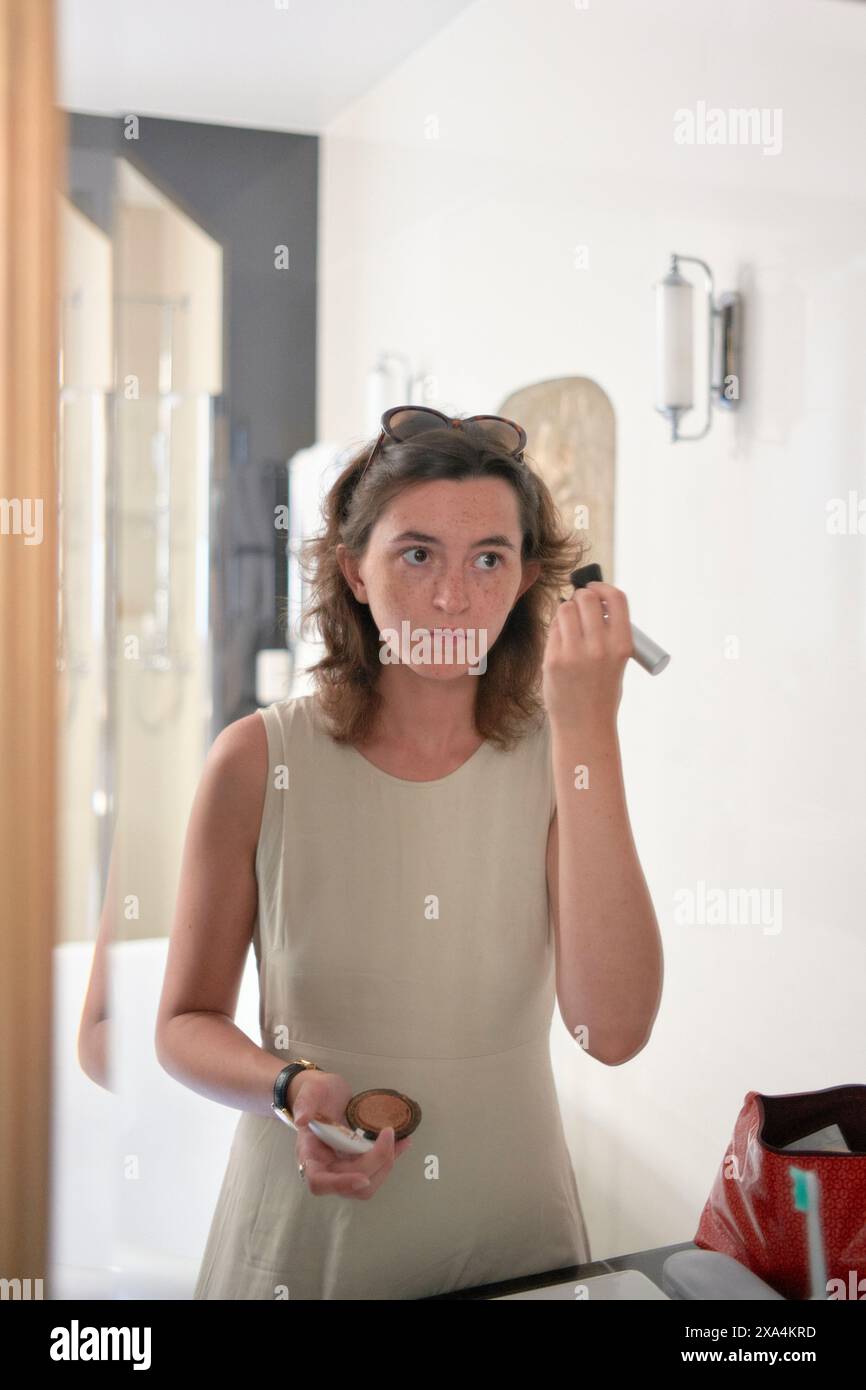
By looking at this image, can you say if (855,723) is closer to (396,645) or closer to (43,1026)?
(396,645)

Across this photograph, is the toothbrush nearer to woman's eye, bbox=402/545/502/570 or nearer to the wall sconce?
A: woman's eye, bbox=402/545/502/570

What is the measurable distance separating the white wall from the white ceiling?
0.10 ft

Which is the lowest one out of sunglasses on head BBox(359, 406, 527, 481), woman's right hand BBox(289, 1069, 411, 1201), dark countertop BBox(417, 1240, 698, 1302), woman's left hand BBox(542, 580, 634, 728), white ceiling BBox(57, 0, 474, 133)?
dark countertop BBox(417, 1240, 698, 1302)

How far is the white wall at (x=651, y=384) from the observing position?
3.57ft

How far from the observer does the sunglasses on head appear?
0.90m

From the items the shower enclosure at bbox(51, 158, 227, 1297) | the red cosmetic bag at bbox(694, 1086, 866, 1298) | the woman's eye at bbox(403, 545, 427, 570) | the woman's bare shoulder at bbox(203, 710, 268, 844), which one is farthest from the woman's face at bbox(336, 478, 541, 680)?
the red cosmetic bag at bbox(694, 1086, 866, 1298)

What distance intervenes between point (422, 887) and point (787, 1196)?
14.0 inches

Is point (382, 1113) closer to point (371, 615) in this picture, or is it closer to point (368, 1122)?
point (368, 1122)

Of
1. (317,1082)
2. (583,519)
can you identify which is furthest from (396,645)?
(583,519)

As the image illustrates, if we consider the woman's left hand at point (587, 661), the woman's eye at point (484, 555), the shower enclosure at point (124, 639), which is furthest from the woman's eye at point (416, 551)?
the shower enclosure at point (124, 639)

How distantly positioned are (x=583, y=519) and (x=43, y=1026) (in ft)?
2.52

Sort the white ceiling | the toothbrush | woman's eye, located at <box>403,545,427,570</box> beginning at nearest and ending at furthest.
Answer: the toothbrush → woman's eye, located at <box>403,545,427,570</box> → the white ceiling

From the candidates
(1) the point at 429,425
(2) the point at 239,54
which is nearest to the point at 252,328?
(2) the point at 239,54

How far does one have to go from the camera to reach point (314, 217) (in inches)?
46.4
